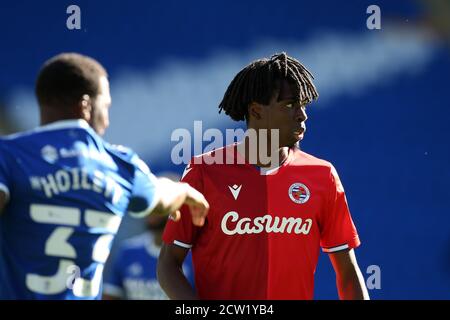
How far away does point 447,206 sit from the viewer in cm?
559

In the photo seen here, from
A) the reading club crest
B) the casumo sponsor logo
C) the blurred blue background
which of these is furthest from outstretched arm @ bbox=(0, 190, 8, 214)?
the blurred blue background

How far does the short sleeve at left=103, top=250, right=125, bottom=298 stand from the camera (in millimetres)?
4832

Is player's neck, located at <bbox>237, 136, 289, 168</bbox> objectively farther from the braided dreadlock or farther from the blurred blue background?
the blurred blue background

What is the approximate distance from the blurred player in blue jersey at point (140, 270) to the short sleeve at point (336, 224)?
4.73 feet

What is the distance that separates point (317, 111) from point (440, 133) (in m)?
0.87

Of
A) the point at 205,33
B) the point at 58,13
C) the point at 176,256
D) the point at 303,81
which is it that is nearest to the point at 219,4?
the point at 205,33

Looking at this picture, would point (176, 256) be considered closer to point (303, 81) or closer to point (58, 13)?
point (303, 81)

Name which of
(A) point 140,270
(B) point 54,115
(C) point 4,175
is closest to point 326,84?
(A) point 140,270

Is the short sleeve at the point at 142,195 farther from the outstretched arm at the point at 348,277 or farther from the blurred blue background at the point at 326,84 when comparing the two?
the blurred blue background at the point at 326,84

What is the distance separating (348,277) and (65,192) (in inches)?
54.4

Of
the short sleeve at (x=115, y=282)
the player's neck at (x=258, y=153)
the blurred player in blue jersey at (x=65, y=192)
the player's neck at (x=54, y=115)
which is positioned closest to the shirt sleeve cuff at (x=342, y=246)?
the player's neck at (x=258, y=153)

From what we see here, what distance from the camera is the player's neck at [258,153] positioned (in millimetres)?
3615

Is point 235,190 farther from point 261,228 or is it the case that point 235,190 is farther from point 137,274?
point 137,274

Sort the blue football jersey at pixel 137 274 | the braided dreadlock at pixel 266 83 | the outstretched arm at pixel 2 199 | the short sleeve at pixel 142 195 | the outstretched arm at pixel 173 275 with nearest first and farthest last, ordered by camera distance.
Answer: the outstretched arm at pixel 2 199, the short sleeve at pixel 142 195, the outstretched arm at pixel 173 275, the braided dreadlock at pixel 266 83, the blue football jersey at pixel 137 274
